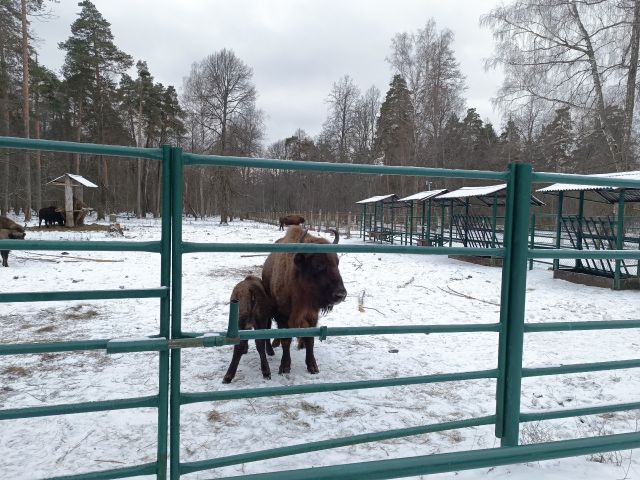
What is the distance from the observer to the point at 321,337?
6.60 feet

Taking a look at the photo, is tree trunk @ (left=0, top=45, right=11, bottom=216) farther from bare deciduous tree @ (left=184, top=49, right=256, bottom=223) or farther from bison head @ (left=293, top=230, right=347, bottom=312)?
bison head @ (left=293, top=230, right=347, bottom=312)

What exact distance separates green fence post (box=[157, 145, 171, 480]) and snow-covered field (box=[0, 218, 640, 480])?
73cm

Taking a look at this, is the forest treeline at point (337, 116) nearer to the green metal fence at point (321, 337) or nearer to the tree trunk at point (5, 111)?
the tree trunk at point (5, 111)

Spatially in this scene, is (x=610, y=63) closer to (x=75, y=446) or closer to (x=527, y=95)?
(x=527, y=95)

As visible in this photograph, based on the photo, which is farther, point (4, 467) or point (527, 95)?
point (527, 95)

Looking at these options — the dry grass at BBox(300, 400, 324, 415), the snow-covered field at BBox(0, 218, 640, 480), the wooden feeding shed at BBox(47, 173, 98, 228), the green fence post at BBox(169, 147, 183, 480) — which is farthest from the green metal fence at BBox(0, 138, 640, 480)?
the wooden feeding shed at BBox(47, 173, 98, 228)

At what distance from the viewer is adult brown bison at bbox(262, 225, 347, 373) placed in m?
3.65

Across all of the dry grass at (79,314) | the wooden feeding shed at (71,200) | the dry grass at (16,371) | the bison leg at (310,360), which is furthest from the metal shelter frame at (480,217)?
the wooden feeding shed at (71,200)

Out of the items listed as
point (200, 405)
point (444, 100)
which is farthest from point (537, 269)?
point (444, 100)

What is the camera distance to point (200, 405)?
3365 millimetres

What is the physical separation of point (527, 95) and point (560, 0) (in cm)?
357

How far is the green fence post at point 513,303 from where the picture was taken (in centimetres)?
218

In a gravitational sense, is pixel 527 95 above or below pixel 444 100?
below

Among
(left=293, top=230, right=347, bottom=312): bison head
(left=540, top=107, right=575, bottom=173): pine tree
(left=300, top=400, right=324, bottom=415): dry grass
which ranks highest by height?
(left=540, top=107, right=575, bottom=173): pine tree
